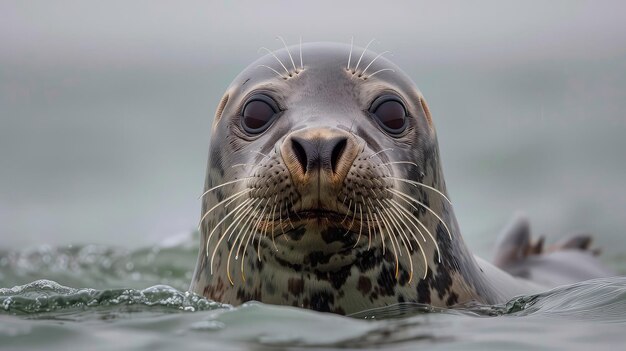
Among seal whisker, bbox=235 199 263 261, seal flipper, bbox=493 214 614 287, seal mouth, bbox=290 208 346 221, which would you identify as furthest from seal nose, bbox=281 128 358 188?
seal flipper, bbox=493 214 614 287

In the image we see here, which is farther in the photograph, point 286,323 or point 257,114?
point 257,114

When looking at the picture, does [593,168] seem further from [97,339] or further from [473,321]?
[97,339]

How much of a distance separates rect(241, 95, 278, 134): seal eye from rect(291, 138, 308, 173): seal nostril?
64 centimetres

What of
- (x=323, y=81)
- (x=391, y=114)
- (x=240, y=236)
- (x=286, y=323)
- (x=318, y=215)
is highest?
(x=323, y=81)

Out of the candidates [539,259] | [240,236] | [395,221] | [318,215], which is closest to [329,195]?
[318,215]

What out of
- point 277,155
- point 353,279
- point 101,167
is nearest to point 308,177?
point 277,155

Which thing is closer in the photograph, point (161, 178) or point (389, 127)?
point (389, 127)

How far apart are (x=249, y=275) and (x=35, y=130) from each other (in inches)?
513

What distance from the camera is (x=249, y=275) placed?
470 centimetres

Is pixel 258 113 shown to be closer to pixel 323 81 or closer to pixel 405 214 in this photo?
pixel 323 81

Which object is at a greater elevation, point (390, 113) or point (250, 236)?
point (390, 113)

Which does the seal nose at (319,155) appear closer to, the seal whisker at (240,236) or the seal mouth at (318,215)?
the seal mouth at (318,215)

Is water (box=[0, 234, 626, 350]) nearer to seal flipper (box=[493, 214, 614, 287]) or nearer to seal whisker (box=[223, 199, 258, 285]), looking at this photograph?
seal whisker (box=[223, 199, 258, 285])

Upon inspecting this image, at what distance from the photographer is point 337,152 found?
4.16 m
